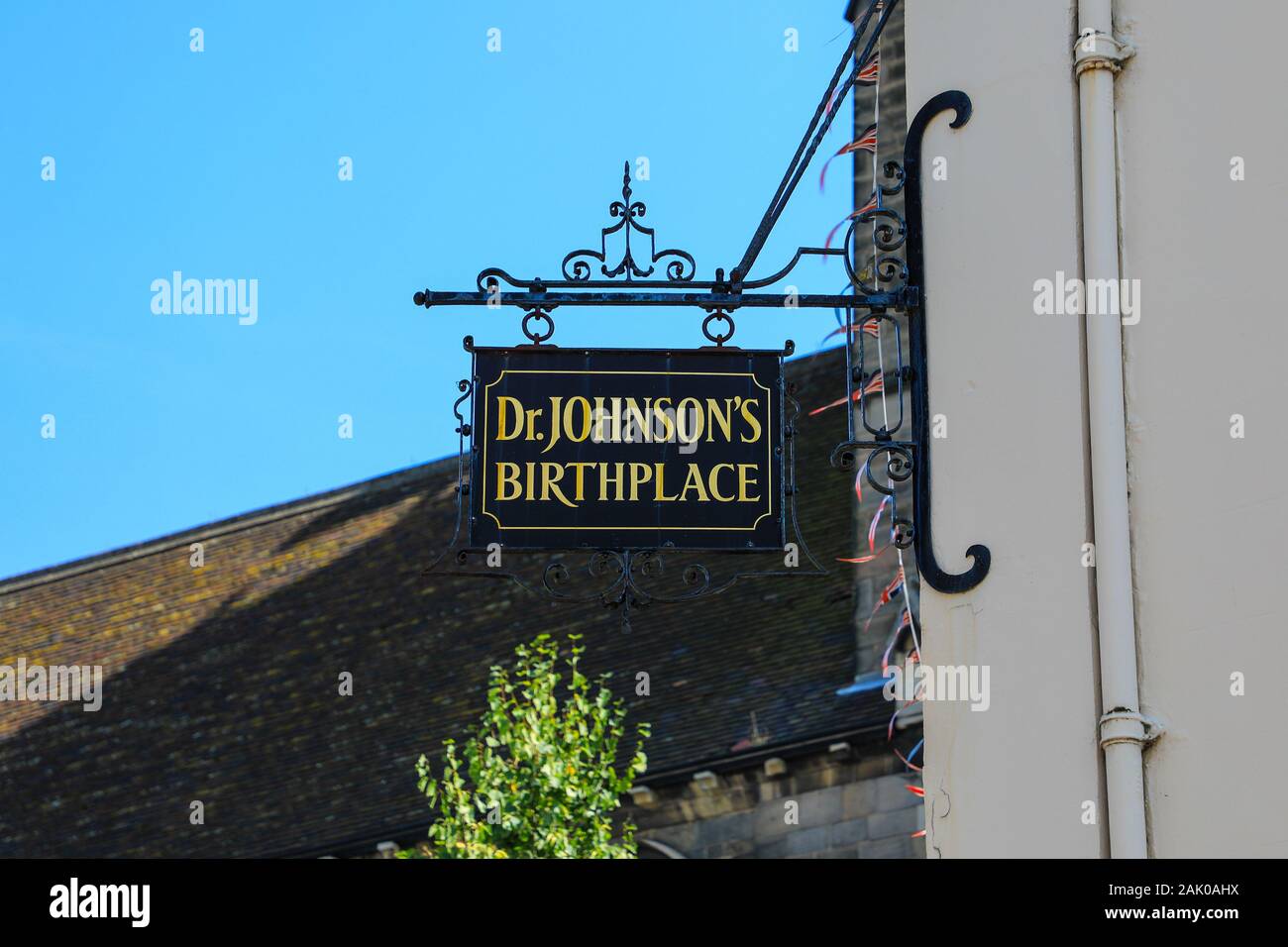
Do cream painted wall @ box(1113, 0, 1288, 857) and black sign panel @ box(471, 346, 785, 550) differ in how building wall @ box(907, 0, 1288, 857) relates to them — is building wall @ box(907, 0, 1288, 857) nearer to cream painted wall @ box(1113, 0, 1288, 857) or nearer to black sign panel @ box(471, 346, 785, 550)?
cream painted wall @ box(1113, 0, 1288, 857)

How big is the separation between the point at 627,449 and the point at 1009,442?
1.03 meters

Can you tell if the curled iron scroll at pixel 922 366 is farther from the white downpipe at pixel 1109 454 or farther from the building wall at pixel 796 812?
the building wall at pixel 796 812

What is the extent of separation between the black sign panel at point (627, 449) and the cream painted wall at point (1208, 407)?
104cm

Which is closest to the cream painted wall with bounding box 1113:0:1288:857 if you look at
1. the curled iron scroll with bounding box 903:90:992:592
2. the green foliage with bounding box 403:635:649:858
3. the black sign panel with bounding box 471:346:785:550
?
the curled iron scroll with bounding box 903:90:992:592

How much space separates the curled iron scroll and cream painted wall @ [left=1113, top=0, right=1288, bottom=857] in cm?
46

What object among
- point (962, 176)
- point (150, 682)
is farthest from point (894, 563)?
point (962, 176)

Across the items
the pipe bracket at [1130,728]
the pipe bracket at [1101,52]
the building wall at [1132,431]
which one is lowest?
the pipe bracket at [1130,728]

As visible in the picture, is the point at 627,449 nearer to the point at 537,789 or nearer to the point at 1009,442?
the point at 1009,442

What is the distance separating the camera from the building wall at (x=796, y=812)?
18859mm

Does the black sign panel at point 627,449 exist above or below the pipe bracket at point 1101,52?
below

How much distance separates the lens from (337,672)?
24.4m

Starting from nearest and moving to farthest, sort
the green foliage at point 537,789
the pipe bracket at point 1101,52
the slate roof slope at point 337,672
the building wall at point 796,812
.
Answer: the pipe bracket at point 1101,52 < the green foliage at point 537,789 < the building wall at point 796,812 < the slate roof slope at point 337,672

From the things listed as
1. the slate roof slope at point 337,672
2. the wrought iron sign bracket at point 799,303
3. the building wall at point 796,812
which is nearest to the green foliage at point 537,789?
the building wall at point 796,812

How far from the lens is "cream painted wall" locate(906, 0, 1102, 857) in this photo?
580cm
